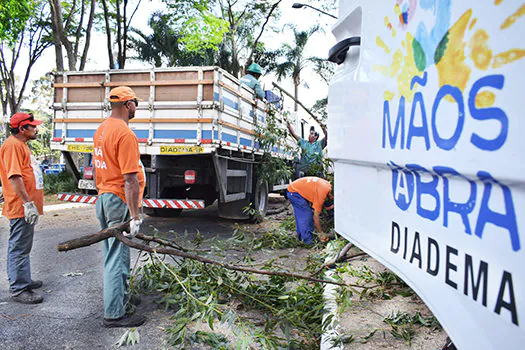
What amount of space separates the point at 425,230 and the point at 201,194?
22.6 feet

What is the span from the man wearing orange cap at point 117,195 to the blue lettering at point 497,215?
115 inches

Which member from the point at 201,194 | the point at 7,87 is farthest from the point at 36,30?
the point at 201,194

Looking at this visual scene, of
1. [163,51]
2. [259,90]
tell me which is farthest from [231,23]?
[259,90]

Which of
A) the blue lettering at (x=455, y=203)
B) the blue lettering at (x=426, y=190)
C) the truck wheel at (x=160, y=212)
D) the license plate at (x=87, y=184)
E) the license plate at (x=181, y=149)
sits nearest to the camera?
the blue lettering at (x=455, y=203)

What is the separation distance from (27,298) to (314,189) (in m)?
3.84

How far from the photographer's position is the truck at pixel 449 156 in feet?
2.89

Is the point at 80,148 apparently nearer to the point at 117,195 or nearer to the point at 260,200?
the point at 260,200

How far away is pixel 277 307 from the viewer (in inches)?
145

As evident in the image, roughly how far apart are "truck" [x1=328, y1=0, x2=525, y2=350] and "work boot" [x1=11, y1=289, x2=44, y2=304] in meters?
3.49

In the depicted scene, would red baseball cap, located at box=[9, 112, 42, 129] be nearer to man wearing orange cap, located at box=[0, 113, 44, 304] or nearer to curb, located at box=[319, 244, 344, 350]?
man wearing orange cap, located at box=[0, 113, 44, 304]

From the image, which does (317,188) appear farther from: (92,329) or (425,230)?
(425,230)

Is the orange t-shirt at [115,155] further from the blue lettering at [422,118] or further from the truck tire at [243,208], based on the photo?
the truck tire at [243,208]

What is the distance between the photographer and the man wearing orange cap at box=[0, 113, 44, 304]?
4086 mm

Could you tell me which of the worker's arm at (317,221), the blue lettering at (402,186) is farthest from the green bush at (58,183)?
the blue lettering at (402,186)
